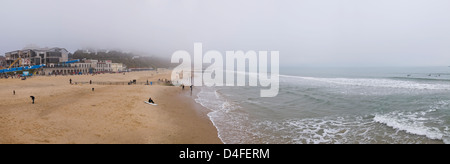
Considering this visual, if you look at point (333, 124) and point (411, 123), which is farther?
point (333, 124)

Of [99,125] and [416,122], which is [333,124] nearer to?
[416,122]

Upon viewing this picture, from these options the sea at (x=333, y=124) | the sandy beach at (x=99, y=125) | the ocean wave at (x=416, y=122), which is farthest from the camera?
the ocean wave at (x=416, y=122)

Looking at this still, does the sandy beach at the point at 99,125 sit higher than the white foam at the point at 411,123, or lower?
higher

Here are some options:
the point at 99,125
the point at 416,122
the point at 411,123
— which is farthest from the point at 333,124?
the point at 99,125

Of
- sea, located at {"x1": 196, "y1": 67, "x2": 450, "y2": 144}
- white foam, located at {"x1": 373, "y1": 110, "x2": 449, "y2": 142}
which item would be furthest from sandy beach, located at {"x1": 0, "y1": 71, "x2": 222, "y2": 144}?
white foam, located at {"x1": 373, "y1": 110, "x2": 449, "y2": 142}

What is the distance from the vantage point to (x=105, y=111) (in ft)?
48.2

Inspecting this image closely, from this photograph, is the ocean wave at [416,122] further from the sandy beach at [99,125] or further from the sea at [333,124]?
the sandy beach at [99,125]

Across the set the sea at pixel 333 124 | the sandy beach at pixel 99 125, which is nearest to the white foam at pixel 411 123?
the sea at pixel 333 124

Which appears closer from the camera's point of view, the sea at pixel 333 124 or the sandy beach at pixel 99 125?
the sandy beach at pixel 99 125
